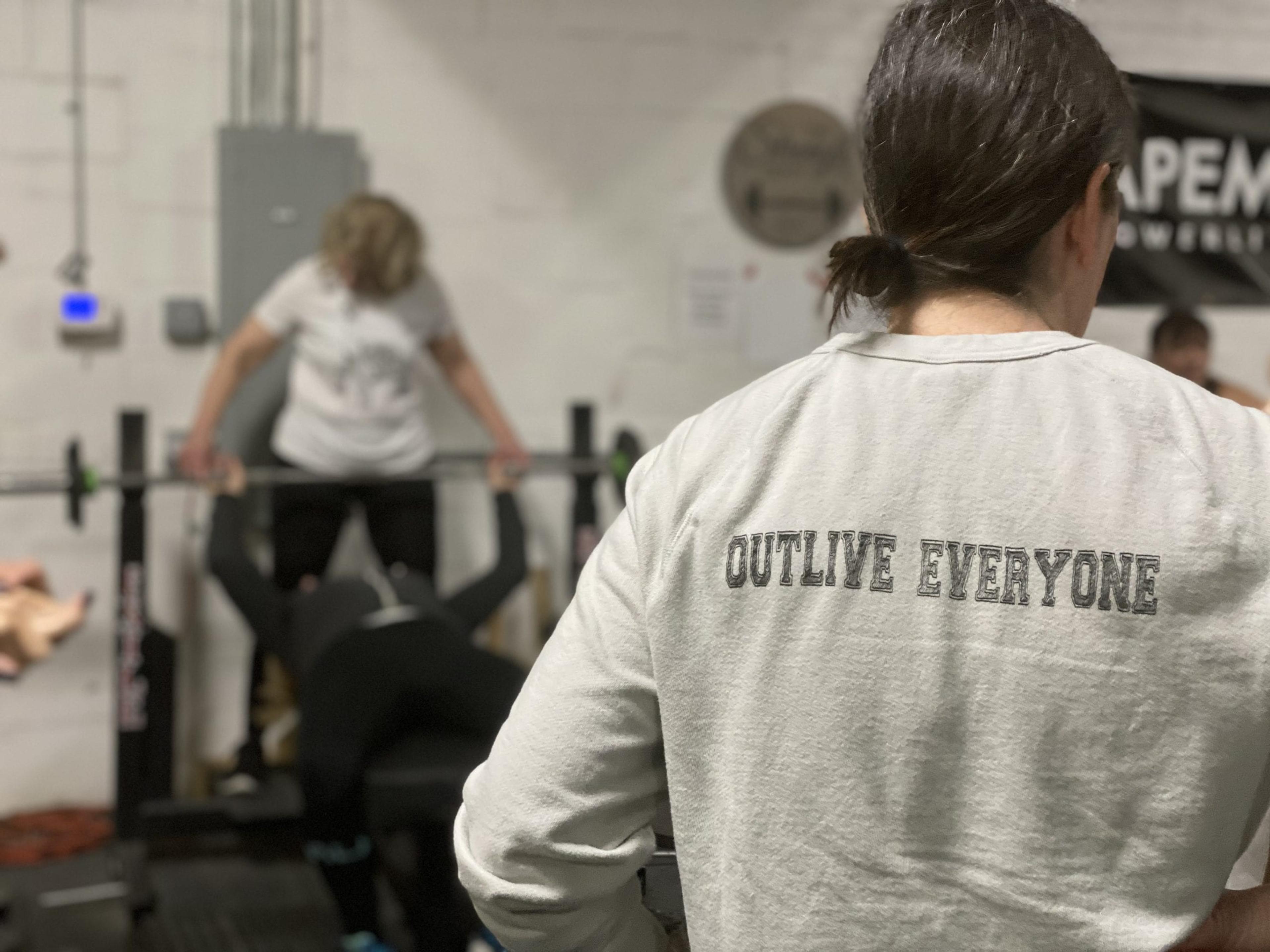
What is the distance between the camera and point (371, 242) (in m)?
3.07

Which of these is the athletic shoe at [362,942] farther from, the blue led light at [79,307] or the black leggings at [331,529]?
the blue led light at [79,307]

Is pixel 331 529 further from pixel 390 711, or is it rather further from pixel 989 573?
pixel 989 573

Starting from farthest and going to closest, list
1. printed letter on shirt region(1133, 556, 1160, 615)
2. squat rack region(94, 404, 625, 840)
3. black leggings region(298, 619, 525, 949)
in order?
squat rack region(94, 404, 625, 840) < black leggings region(298, 619, 525, 949) < printed letter on shirt region(1133, 556, 1160, 615)

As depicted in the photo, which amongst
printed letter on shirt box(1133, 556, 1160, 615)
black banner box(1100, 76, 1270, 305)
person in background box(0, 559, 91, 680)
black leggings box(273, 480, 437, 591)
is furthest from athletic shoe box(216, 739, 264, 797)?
printed letter on shirt box(1133, 556, 1160, 615)

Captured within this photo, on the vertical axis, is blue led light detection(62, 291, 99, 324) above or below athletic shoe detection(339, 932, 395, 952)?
above

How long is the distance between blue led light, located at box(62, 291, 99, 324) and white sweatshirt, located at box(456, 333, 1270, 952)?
112 inches

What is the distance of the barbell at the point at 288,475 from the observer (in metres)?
2.81

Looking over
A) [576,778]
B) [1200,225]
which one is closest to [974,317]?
[576,778]

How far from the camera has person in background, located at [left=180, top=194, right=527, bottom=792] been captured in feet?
10.2

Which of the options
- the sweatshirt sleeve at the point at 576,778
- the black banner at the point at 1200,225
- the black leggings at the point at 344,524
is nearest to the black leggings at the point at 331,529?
the black leggings at the point at 344,524

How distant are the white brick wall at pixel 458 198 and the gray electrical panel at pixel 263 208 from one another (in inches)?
3.0

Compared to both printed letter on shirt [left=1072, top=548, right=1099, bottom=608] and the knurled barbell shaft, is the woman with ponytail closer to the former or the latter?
printed letter on shirt [left=1072, top=548, right=1099, bottom=608]

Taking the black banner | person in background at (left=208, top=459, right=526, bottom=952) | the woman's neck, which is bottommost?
person in background at (left=208, top=459, right=526, bottom=952)

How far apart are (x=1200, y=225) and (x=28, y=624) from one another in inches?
130
